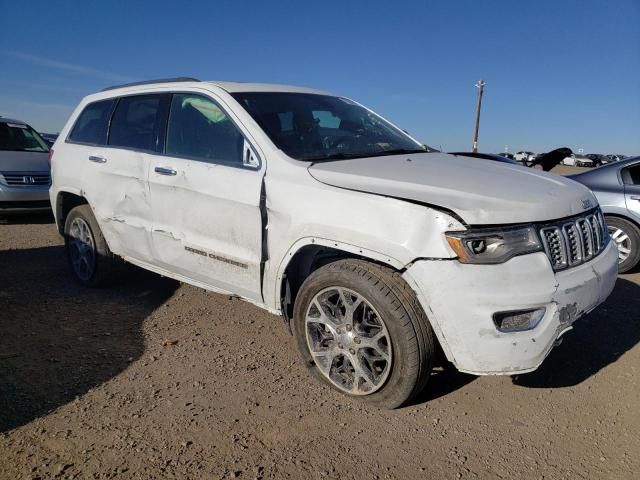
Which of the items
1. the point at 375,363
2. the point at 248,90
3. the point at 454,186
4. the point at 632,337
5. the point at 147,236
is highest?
the point at 248,90

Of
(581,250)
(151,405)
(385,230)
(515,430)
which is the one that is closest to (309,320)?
(385,230)

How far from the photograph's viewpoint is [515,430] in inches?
104

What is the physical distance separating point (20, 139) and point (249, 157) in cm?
821

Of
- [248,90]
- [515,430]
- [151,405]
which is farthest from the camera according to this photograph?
[248,90]

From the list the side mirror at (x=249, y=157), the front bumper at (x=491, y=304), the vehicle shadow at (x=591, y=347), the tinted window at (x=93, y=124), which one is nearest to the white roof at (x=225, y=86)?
the tinted window at (x=93, y=124)

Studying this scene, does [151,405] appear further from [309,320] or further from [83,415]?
[309,320]

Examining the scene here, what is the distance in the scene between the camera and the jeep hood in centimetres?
246

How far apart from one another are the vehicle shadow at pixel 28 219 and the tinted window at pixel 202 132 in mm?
6056

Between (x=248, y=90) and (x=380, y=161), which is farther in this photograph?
(x=248, y=90)

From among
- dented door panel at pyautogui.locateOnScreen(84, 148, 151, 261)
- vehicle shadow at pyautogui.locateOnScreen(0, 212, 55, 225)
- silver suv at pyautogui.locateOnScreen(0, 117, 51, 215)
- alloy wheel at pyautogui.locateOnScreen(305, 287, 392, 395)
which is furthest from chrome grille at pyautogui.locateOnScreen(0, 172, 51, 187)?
alloy wheel at pyautogui.locateOnScreen(305, 287, 392, 395)

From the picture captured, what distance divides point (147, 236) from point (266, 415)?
6.17ft

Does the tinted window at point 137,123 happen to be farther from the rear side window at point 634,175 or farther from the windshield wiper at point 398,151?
the rear side window at point 634,175

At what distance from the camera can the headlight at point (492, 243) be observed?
2.39 metres

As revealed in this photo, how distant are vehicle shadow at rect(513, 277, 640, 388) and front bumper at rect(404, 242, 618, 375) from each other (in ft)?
2.61
